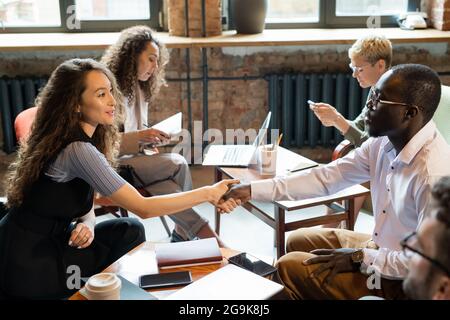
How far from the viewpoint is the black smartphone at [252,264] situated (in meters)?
1.99

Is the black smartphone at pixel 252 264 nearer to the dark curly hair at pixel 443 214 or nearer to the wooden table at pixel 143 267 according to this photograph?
the wooden table at pixel 143 267

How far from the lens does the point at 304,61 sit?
14.8 ft

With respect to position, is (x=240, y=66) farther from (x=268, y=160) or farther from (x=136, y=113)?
(x=268, y=160)

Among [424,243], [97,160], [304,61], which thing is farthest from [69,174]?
[304,61]

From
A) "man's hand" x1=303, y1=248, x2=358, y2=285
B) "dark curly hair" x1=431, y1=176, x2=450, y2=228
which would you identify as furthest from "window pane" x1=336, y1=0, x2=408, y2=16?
"dark curly hair" x1=431, y1=176, x2=450, y2=228

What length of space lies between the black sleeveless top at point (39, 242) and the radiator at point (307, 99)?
7.97 ft

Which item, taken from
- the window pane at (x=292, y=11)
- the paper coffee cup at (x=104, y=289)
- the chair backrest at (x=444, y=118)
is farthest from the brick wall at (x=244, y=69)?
the paper coffee cup at (x=104, y=289)

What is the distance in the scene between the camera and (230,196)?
244 centimetres

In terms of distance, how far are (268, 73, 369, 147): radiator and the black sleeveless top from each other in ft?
7.97

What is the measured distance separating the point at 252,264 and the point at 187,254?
0.22 meters

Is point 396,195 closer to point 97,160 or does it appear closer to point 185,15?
point 97,160

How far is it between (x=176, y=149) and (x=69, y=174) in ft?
7.84
